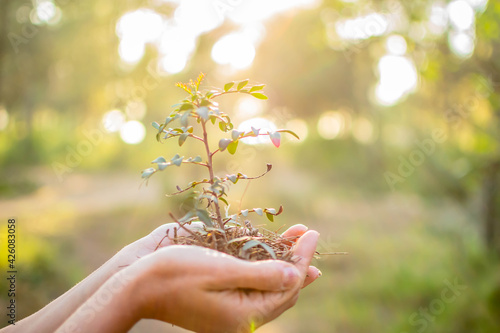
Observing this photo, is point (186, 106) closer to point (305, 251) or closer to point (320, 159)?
point (305, 251)

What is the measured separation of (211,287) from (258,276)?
19 cm

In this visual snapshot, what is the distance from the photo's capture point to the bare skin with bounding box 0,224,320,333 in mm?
1559

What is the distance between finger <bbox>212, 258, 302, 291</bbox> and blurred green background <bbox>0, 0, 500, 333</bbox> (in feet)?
3.20

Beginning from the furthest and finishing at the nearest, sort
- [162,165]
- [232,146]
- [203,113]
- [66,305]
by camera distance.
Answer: [66,305] < [232,146] < [162,165] < [203,113]

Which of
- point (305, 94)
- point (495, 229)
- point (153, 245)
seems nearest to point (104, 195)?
point (305, 94)

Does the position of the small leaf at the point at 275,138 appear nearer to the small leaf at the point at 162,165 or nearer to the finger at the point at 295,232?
the small leaf at the point at 162,165

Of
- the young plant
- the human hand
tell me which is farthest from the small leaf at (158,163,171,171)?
the human hand

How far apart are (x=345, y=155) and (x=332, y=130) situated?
178 cm

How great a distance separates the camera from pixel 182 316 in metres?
1.71

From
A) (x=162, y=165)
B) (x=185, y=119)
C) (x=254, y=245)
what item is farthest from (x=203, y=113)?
(x=254, y=245)

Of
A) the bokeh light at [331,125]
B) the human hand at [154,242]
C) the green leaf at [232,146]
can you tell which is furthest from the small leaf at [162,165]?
the bokeh light at [331,125]

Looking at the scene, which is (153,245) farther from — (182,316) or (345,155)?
(345,155)

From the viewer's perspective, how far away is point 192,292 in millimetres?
1594

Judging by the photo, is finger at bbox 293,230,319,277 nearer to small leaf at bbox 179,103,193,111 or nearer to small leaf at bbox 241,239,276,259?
small leaf at bbox 241,239,276,259
